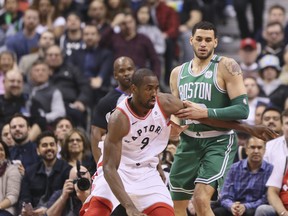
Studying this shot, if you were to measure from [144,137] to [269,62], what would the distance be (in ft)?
20.2

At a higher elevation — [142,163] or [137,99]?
[137,99]

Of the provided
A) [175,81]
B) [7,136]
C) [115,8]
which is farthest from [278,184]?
[115,8]

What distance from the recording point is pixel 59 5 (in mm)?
16922

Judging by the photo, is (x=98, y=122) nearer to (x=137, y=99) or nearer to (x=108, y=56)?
(x=137, y=99)

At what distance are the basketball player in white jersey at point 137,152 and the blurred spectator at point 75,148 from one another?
10.1ft

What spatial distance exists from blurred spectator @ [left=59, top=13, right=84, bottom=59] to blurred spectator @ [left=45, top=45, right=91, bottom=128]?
2.18 feet

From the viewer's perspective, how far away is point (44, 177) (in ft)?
37.8

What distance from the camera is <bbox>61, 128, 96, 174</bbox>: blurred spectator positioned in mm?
11891

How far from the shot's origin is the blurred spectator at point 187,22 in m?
16.3

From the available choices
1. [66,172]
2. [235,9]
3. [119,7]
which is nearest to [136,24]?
[119,7]

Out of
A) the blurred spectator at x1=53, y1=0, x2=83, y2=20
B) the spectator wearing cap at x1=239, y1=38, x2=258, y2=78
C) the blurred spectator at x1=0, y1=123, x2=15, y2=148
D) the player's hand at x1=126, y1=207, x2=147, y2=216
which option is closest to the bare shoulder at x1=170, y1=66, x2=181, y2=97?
the player's hand at x1=126, y1=207, x2=147, y2=216

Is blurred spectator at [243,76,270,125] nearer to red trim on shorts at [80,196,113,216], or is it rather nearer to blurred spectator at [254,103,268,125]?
blurred spectator at [254,103,268,125]

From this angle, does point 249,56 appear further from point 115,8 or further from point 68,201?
point 68,201

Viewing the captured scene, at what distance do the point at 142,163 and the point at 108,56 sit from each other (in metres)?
6.84
